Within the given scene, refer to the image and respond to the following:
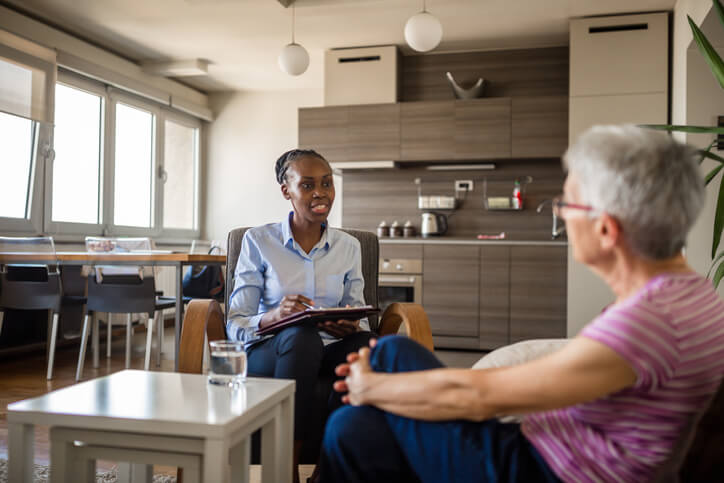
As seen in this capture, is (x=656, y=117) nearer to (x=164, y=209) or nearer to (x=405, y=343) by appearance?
(x=405, y=343)

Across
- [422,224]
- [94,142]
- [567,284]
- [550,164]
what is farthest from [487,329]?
[94,142]

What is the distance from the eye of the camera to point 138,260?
3.66 meters

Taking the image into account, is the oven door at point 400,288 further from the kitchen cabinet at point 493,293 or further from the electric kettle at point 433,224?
the electric kettle at point 433,224

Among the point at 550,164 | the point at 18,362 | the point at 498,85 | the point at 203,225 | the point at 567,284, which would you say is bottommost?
the point at 18,362

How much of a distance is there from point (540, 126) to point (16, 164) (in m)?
4.12

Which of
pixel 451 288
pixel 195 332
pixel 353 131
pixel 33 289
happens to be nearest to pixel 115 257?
pixel 33 289

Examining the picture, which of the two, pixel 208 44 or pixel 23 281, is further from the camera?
pixel 208 44

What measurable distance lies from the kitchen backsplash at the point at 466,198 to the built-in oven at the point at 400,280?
0.64 m

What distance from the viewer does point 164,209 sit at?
6.66m

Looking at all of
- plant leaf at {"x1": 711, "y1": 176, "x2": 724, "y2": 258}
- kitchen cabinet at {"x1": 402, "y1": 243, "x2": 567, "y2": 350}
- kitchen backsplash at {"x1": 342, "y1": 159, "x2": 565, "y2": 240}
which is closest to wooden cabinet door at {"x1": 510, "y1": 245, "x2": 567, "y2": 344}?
kitchen cabinet at {"x1": 402, "y1": 243, "x2": 567, "y2": 350}

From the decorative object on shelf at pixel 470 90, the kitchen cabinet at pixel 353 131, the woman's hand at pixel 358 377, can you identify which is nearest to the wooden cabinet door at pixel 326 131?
the kitchen cabinet at pixel 353 131

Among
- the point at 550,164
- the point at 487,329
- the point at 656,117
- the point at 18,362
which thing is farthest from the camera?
the point at 550,164

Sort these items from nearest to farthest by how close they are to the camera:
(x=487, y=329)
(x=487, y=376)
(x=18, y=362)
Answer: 1. (x=487, y=376)
2. (x=18, y=362)
3. (x=487, y=329)

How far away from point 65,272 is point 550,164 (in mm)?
3998
